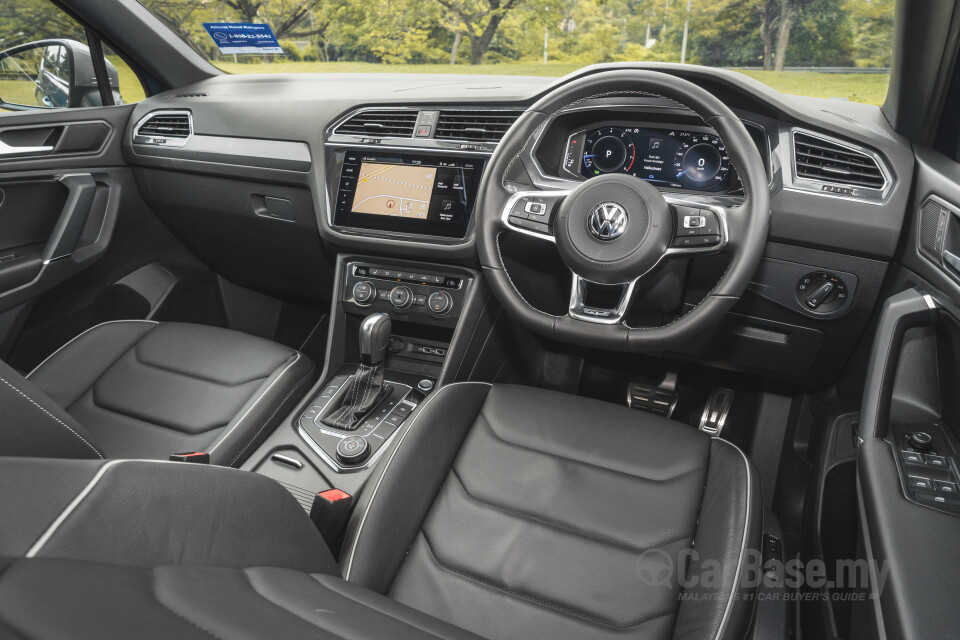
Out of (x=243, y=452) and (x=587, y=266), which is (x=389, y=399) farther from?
(x=587, y=266)

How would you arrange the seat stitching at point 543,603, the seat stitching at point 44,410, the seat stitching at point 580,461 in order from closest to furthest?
the seat stitching at point 44,410
the seat stitching at point 543,603
the seat stitching at point 580,461

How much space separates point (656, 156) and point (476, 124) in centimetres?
50

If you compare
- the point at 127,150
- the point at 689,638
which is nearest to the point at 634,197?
the point at 689,638

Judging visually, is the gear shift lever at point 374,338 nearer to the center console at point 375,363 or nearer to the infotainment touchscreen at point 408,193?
the center console at point 375,363

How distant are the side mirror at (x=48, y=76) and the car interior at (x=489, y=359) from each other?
23mm

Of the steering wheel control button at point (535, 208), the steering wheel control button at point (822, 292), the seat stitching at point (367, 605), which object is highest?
the steering wheel control button at point (535, 208)

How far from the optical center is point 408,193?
1964 mm

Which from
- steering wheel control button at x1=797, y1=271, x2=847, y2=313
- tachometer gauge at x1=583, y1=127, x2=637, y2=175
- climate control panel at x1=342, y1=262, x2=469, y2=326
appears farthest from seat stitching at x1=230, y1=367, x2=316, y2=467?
steering wheel control button at x1=797, y1=271, x2=847, y2=313

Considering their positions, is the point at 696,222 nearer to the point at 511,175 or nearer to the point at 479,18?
the point at 511,175

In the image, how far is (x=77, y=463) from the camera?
0.64 m

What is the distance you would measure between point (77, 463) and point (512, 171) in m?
1.23

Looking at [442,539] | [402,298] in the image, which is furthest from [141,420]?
[442,539]

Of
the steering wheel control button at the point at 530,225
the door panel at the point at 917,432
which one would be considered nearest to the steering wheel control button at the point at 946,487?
the door panel at the point at 917,432

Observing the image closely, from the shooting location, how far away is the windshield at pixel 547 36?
1736 millimetres
